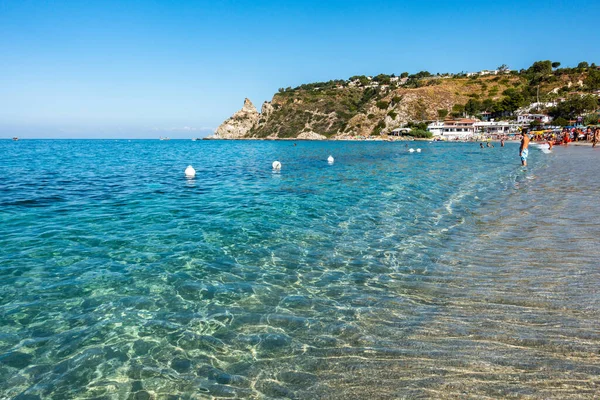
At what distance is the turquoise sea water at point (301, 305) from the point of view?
494 cm

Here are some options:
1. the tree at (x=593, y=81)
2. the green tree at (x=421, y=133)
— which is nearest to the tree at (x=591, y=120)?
the green tree at (x=421, y=133)

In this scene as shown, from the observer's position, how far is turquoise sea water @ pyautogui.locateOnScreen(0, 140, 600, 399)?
4938 millimetres

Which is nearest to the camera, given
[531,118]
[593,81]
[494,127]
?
[531,118]

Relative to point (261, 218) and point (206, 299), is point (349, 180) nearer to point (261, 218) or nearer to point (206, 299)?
point (261, 218)

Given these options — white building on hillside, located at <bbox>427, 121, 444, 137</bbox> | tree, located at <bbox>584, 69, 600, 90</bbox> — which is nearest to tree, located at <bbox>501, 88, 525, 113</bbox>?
tree, located at <bbox>584, 69, 600, 90</bbox>

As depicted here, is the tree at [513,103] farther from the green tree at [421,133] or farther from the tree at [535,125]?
the green tree at [421,133]

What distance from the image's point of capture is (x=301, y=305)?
7371 millimetres

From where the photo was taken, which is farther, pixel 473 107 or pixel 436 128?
pixel 473 107

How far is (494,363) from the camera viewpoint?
508 cm

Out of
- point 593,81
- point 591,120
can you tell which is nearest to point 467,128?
point 591,120

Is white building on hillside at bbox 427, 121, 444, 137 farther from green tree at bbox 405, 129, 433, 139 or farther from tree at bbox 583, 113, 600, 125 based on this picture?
tree at bbox 583, 113, 600, 125

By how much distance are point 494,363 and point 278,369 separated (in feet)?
10.7

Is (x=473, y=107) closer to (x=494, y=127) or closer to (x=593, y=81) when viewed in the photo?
(x=494, y=127)

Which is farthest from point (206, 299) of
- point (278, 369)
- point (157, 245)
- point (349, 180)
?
point (349, 180)
